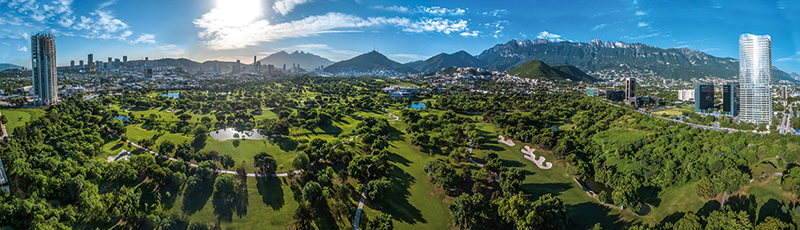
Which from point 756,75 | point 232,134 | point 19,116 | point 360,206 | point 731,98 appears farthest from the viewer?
point 731,98

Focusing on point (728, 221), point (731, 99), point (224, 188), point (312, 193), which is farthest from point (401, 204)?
point (731, 99)

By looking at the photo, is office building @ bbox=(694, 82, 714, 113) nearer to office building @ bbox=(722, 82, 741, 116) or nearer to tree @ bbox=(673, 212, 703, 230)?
office building @ bbox=(722, 82, 741, 116)

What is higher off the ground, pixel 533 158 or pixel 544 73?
pixel 544 73

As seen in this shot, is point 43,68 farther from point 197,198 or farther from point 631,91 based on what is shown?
point 631,91

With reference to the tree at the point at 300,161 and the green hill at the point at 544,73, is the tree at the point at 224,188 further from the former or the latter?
the green hill at the point at 544,73

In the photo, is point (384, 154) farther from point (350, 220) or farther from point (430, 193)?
point (350, 220)

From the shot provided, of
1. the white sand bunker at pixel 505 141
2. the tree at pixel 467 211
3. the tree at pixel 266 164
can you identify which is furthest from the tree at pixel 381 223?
the white sand bunker at pixel 505 141
